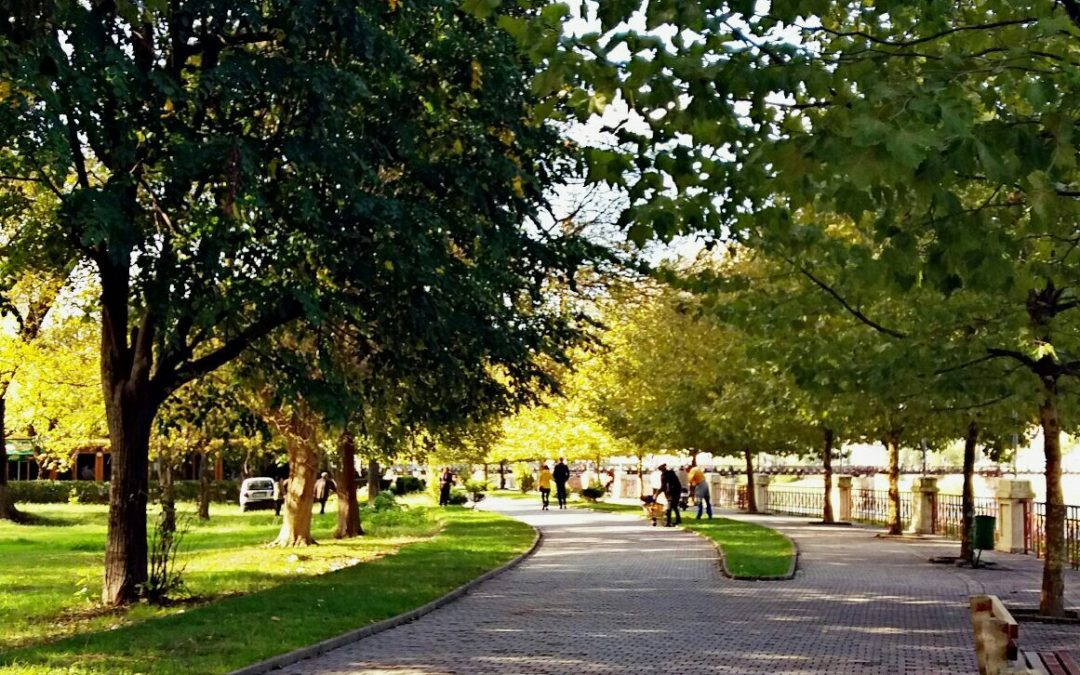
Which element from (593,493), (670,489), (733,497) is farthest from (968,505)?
(593,493)

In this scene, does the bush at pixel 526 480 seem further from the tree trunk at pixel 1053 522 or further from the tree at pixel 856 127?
the tree at pixel 856 127

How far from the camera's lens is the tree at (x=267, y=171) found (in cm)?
1329

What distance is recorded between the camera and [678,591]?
19.3 m

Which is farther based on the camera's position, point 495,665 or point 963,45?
point 495,665

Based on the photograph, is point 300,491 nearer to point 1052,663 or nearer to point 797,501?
point 1052,663

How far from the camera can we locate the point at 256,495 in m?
53.5

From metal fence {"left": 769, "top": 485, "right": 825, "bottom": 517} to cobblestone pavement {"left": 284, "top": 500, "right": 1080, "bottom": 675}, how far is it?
20.5m

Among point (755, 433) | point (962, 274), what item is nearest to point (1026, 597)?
Answer: point (962, 274)

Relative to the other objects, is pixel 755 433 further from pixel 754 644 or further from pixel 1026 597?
pixel 754 644

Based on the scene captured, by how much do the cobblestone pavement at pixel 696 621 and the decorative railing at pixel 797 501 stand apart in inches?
806

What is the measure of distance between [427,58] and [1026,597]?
11.4 meters

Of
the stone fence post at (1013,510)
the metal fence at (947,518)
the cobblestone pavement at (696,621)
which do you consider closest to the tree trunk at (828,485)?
the metal fence at (947,518)

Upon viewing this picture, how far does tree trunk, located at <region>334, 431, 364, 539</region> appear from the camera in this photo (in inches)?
1251

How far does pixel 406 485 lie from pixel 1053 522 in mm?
59716
